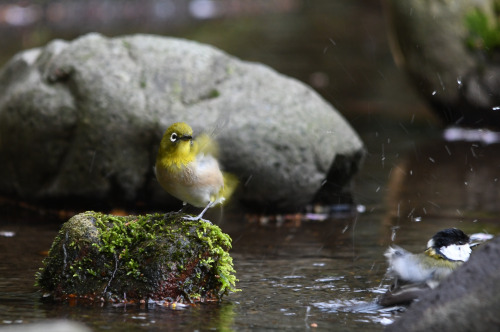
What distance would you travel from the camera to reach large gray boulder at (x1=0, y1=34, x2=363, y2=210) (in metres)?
8.72

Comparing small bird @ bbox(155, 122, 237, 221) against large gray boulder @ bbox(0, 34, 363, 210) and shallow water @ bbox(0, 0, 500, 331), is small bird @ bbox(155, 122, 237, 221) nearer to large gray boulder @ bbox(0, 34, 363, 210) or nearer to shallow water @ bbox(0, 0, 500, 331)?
shallow water @ bbox(0, 0, 500, 331)

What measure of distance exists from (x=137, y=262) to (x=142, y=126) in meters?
3.00

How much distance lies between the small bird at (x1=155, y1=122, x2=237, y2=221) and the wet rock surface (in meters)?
1.65

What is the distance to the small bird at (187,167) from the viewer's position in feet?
18.9

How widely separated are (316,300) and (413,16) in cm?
771

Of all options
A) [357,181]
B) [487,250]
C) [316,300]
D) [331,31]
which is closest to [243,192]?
[357,181]

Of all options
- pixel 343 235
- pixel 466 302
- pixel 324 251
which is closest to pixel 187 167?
pixel 466 302

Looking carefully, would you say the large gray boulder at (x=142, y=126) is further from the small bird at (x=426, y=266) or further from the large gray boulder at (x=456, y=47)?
the large gray boulder at (x=456, y=47)

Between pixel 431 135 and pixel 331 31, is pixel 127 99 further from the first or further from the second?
pixel 331 31

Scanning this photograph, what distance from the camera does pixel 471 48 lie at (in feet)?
42.0

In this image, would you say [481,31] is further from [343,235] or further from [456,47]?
[343,235]

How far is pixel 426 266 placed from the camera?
5664 mm

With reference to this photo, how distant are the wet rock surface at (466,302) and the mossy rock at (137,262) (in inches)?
60.3

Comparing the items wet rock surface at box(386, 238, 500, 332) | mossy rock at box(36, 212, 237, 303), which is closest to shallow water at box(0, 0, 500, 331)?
mossy rock at box(36, 212, 237, 303)
